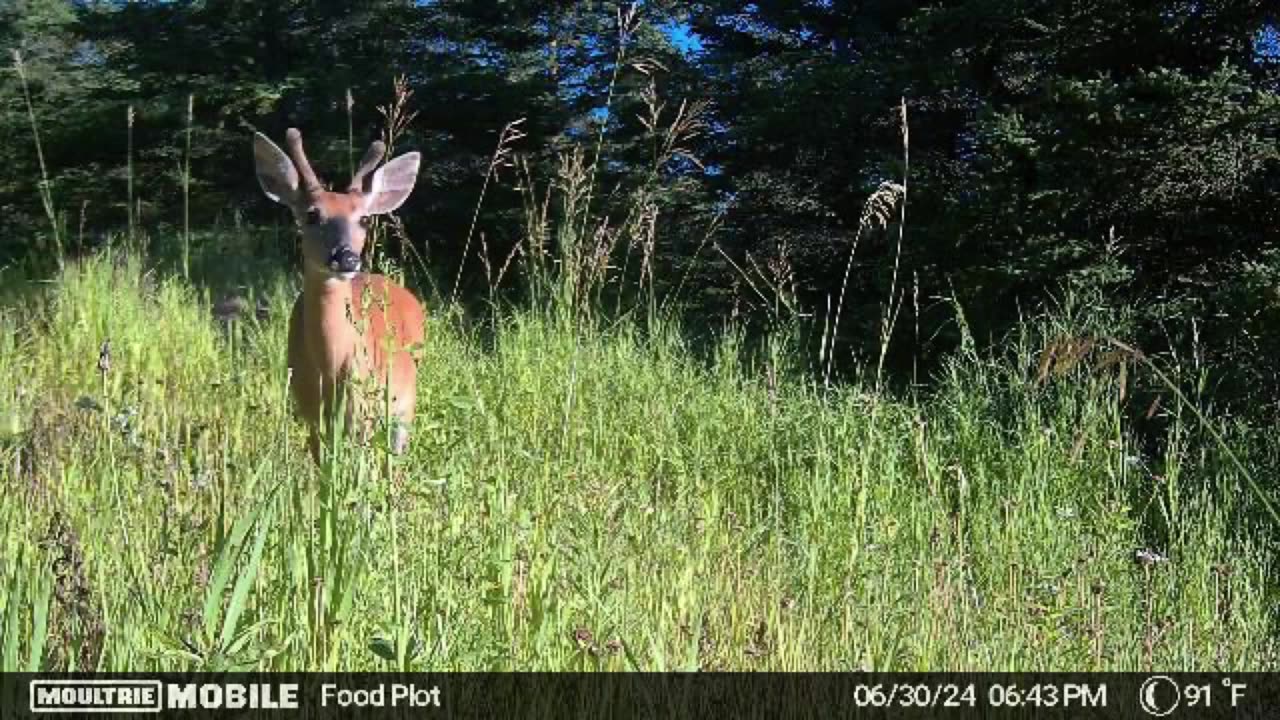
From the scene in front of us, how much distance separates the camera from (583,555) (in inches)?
85.3

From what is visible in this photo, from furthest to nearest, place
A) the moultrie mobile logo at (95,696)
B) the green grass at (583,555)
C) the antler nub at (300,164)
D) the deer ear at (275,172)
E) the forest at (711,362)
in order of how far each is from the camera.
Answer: the antler nub at (300,164) → the deer ear at (275,172) → the forest at (711,362) → the green grass at (583,555) → the moultrie mobile logo at (95,696)

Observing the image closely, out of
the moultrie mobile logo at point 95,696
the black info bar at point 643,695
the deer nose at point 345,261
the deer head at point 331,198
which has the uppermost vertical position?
the deer head at point 331,198

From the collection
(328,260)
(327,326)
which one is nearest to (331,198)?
(328,260)

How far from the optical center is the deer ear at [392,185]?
4.27 metres

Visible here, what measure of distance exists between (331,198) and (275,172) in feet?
0.85

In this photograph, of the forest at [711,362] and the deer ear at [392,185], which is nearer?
the forest at [711,362]

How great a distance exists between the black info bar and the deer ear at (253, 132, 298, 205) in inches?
111

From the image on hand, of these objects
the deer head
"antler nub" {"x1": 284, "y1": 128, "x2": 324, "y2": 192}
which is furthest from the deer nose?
"antler nub" {"x1": 284, "y1": 128, "x2": 324, "y2": 192}

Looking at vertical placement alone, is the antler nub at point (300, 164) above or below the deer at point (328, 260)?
above

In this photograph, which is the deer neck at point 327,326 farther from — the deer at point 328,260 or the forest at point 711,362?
the forest at point 711,362

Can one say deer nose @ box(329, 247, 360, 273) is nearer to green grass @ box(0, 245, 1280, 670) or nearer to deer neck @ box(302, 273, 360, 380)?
deer neck @ box(302, 273, 360, 380)

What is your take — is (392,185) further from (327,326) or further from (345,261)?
(327,326)

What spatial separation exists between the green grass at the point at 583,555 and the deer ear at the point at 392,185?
Result: 0.84m

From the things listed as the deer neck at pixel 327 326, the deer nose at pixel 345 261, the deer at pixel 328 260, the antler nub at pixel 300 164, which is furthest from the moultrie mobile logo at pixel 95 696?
the antler nub at pixel 300 164
